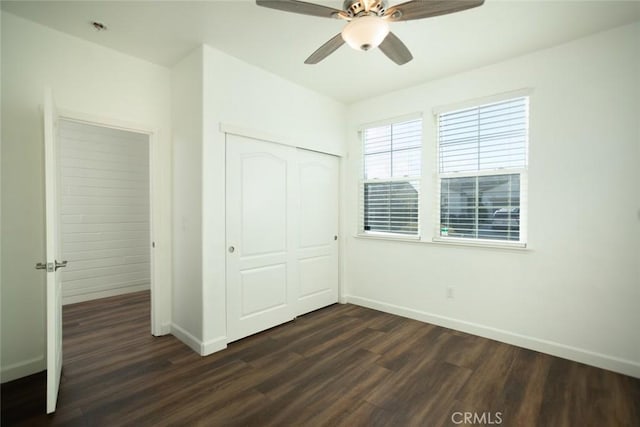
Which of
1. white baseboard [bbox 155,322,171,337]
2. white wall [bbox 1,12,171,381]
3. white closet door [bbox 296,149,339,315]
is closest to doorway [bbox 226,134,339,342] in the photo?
white closet door [bbox 296,149,339,315]

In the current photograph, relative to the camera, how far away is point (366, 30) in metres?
1.73

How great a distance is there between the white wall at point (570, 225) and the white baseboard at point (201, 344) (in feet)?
7.74

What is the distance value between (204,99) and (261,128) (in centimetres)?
64

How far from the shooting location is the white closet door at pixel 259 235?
3027mm

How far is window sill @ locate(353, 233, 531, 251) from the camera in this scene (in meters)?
3.00

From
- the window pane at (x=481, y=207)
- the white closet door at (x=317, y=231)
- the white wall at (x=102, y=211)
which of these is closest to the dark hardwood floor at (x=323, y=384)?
the white closet door at (x=317, y=231)

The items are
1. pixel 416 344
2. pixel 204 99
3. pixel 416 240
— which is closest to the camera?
pixel 204 99

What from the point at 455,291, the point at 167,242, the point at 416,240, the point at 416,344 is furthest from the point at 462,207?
the point at 167,242

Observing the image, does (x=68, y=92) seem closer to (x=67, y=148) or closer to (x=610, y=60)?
(x=67, y=148)

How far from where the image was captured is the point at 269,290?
11.1 feet

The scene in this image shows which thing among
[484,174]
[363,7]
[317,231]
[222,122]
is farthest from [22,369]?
[484,174]

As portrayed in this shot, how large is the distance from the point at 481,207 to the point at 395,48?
1960mm

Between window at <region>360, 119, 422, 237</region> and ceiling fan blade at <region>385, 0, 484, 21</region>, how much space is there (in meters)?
2.00

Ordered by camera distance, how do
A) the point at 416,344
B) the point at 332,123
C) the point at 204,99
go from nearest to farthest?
1. the point at 204,99
2. the point at 416,344
3. the point at 332,123
